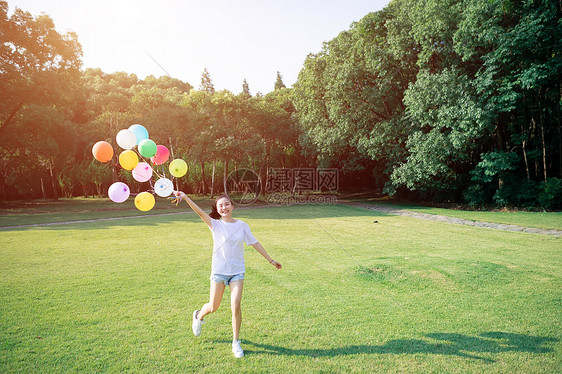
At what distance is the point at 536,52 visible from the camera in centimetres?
1348

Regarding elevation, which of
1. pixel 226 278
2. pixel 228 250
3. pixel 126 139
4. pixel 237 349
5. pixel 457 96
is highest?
pixel 457 96

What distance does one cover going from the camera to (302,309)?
4.61 meters

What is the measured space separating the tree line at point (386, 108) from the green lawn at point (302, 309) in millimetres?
7851

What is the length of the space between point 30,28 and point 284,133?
54.8ft

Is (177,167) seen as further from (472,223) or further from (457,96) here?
(457,96)

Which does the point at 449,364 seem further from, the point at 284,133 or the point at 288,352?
the point at 284,133

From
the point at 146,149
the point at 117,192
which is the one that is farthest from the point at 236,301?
the point at 146,149

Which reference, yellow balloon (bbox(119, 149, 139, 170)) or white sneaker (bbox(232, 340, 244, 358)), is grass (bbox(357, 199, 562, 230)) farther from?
yellow balloon (bbox(119, 149, 139, 170))

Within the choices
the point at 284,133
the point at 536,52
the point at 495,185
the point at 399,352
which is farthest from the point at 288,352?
the point at 284,133

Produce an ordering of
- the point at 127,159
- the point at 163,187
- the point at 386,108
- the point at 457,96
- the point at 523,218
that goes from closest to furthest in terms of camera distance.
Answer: the point at 163,187 < the point at 127,159 < the point at 523,218 < the point at 457,96 < the point at 386,108

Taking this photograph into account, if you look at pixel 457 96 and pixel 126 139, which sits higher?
pixel 457 96

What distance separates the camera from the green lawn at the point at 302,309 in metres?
3.38

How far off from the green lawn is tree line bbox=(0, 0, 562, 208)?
309 inches

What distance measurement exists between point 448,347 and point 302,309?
1.82 meters
